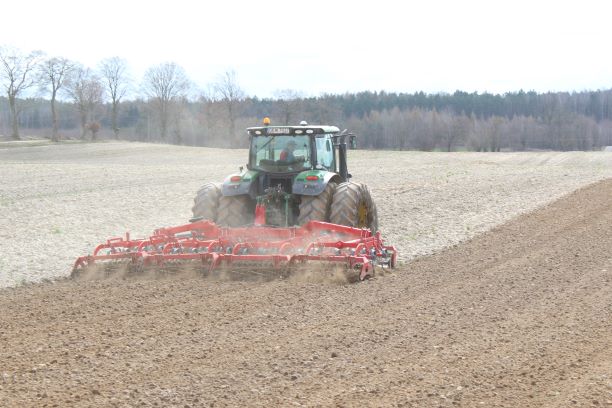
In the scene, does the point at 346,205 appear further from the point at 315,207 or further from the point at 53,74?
the point at 53,74

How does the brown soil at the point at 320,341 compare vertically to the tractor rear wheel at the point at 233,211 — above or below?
below

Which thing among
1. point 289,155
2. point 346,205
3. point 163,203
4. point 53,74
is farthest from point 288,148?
point 53,74

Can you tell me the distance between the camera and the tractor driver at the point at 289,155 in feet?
37.6

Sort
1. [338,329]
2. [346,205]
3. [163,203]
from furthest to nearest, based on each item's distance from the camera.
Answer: [163,203] < [346,205] < [338,329]

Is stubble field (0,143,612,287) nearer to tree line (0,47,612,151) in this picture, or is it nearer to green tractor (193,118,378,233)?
green tractor (193,118,378,233)

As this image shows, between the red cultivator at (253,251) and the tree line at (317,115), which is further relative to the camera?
the tree line at (317,115)

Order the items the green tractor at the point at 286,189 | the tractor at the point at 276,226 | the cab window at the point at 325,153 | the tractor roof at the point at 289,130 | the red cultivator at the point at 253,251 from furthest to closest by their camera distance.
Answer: the cab window at the point at 325,153 → the tractor roof at the point at 289,130 → the green tractor at the point at 286,189 → the tractor at the point at 276,226 → the red cultivator at the point at 253,251

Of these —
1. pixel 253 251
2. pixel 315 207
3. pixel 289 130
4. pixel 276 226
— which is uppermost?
pixel 289 130

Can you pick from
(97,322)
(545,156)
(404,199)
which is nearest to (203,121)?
(545,156)

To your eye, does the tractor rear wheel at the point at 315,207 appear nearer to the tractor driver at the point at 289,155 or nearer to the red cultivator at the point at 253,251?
the red cultivator at the point at 253,251

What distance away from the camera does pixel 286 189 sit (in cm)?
1162

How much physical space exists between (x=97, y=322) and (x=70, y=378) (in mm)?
1758

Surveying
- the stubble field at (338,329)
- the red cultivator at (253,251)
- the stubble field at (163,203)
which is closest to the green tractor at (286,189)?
the red cultivator at (253,251)

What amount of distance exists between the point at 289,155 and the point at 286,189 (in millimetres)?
563
